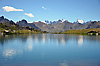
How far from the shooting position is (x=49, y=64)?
32.0m

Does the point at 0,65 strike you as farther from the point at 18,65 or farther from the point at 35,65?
the point at 35,65

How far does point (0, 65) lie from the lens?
3042 centimetres

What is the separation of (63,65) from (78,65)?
4.37 m

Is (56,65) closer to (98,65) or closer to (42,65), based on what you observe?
(42,65)

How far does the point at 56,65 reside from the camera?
31234 millimetres

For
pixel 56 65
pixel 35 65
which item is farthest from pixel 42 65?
pixel 56 65

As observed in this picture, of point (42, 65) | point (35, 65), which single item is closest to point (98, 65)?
point (42, 65)

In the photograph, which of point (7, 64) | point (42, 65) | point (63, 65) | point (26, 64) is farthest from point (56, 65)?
point (7, 64)

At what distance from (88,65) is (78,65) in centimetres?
298

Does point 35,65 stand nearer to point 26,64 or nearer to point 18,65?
point 26,64

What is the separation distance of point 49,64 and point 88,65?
11.5 meters

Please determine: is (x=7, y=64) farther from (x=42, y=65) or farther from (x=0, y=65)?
(x=42, y=65)

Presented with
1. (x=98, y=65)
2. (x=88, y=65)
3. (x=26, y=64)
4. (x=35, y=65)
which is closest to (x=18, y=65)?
(x=26, y=64)

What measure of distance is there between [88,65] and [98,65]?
308 cm
